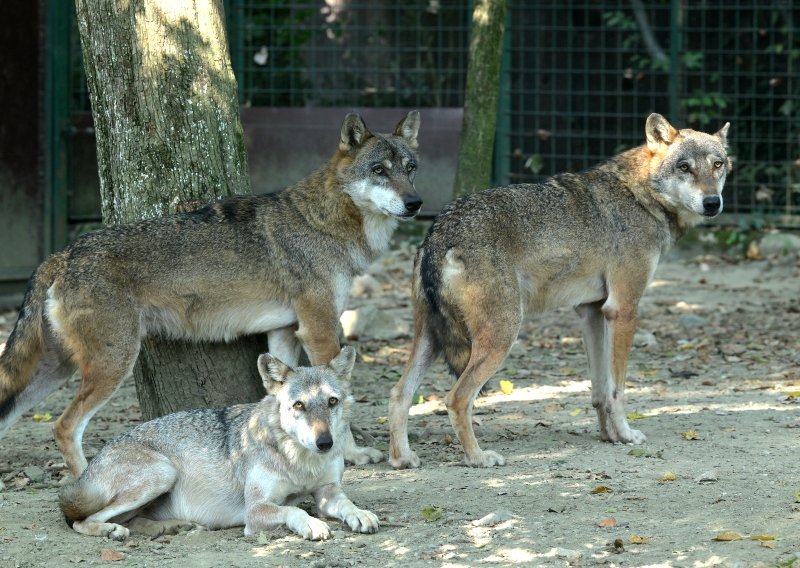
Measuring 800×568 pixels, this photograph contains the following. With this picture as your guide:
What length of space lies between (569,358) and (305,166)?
5.71 metres

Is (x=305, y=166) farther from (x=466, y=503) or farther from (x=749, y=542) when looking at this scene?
(x=749, y=542)

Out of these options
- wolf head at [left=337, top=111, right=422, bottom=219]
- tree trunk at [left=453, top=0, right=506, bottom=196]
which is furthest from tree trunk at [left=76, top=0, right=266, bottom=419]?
tree trunk at [left=453, top=0, right=506, bottom=196]

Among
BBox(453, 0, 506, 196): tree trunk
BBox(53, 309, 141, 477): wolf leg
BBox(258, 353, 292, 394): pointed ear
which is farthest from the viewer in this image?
BBox(453, 0, 506, 196): tree trunk

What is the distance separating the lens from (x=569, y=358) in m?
10.6

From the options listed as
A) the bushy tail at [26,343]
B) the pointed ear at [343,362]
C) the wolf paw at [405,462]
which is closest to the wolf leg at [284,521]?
the pointed ear at [343,362]

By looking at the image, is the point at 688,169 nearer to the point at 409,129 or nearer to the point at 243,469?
the point at 409,129

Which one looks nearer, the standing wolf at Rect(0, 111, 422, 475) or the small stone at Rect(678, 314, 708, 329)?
the standing wolf at Rect(0, 111, 422, 475)

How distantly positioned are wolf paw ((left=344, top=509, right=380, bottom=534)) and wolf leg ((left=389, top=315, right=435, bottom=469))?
1363 mm

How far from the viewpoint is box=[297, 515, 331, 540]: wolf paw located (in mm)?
5727

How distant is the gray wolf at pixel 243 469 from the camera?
5891mm

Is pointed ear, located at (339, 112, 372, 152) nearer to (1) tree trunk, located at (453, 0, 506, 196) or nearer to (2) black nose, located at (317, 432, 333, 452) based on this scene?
(2) black nose, located at (317, 432, 333, 452)

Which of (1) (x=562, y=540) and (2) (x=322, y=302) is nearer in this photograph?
(1) (x=562, y=540)

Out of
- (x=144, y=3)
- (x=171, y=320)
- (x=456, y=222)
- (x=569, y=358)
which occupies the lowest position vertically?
(x=569, y=358)

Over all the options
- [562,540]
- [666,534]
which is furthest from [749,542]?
[562,540]
